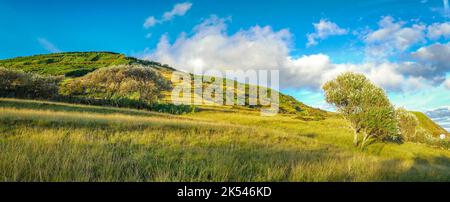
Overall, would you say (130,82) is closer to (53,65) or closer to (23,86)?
(23,86)

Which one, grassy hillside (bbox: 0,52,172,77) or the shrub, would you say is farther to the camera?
grassy hillside (bbox: 0,52,172,77)

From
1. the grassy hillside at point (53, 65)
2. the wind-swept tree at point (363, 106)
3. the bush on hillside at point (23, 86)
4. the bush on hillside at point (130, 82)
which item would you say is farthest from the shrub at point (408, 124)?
the grassy hillside at point (53, 65)

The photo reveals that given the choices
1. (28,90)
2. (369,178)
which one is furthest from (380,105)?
(28,90)

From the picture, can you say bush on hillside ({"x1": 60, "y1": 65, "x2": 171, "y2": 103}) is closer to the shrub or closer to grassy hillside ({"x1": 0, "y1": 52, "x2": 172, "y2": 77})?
the shrub

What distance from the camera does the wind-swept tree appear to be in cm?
4878

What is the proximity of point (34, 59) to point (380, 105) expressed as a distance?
207503 millimetres

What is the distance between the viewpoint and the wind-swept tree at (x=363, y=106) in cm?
4878

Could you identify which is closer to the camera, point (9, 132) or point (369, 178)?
point (369, 178)

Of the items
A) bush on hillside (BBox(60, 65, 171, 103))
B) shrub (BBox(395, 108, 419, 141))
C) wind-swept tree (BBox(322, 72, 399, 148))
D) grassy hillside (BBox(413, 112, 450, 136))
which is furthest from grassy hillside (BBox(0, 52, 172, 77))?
grassy hillside (BBox(413, 112, 450, 136))

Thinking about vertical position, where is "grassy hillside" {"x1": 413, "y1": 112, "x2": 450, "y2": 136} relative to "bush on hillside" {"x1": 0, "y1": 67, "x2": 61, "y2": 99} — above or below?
below

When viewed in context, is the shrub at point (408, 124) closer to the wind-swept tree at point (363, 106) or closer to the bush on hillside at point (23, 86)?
the wind-swept tree at point (363, 106)
